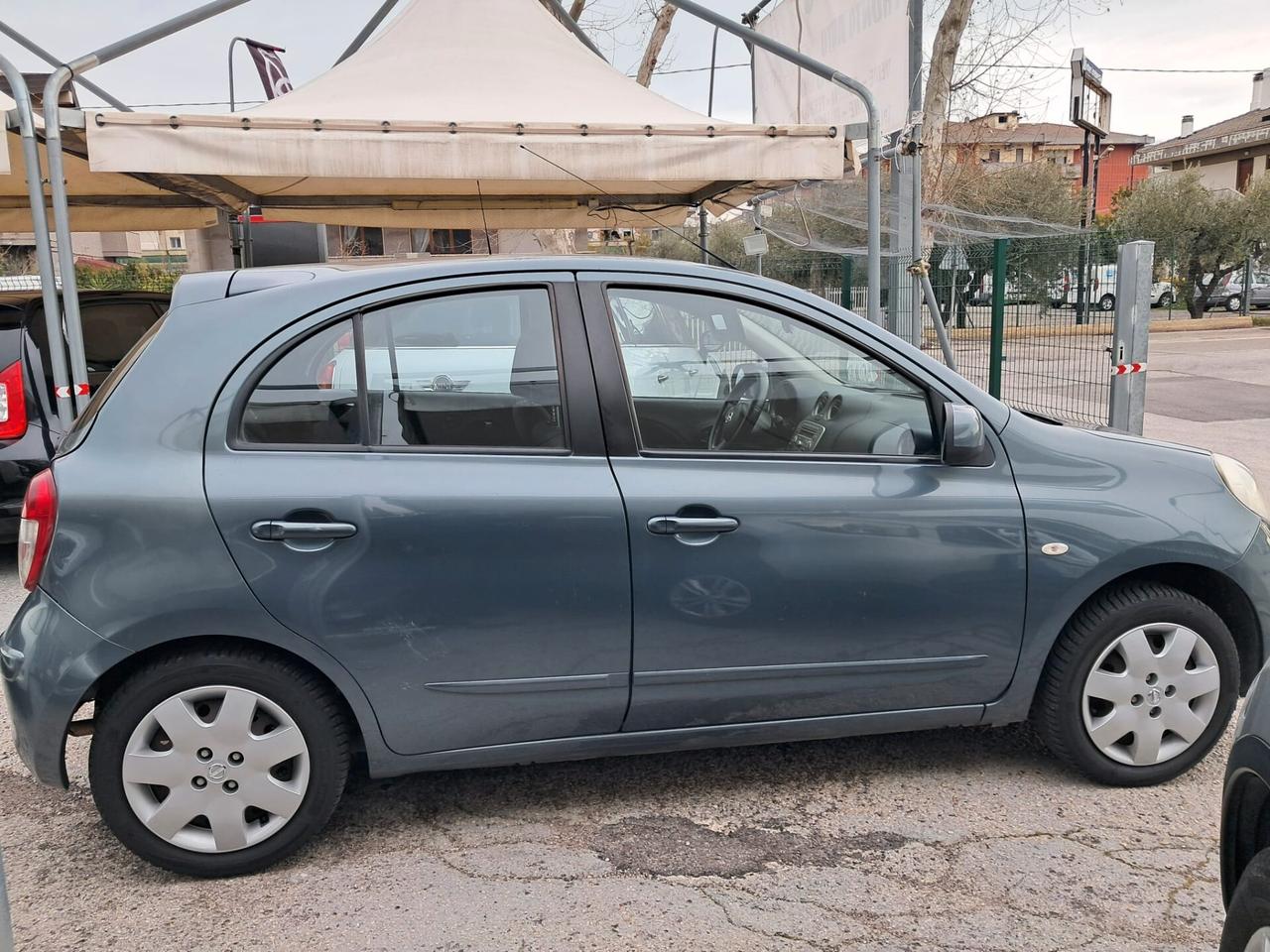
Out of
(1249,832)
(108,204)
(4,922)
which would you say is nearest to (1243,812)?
(1249,832)

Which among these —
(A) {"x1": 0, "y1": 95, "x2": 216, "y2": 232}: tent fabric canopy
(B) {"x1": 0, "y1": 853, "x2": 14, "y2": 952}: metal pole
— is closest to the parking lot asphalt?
(B) {"x1": 0, "y1": 853, "x2": 14, "y2": 952}: metal pole

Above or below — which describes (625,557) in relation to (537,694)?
above

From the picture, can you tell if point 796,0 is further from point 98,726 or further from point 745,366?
point 98,726

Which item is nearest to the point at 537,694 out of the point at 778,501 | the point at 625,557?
the point at 625,557

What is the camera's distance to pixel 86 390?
233 inches

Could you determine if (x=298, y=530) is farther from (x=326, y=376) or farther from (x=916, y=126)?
(x=916, y=126)

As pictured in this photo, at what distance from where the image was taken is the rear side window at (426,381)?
281 centimetres

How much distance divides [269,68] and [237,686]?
12819mm

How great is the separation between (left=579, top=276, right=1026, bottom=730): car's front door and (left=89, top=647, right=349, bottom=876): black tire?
32.8 inches

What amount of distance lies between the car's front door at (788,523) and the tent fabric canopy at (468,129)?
350cm

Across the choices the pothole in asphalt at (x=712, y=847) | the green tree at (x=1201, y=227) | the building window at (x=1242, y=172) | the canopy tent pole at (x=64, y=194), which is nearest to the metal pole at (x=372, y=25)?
the canopy tent pole at (x=64, y=194)

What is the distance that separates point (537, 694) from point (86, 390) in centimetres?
428

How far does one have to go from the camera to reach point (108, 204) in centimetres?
913

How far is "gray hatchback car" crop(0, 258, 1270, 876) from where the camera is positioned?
8.83 ft
